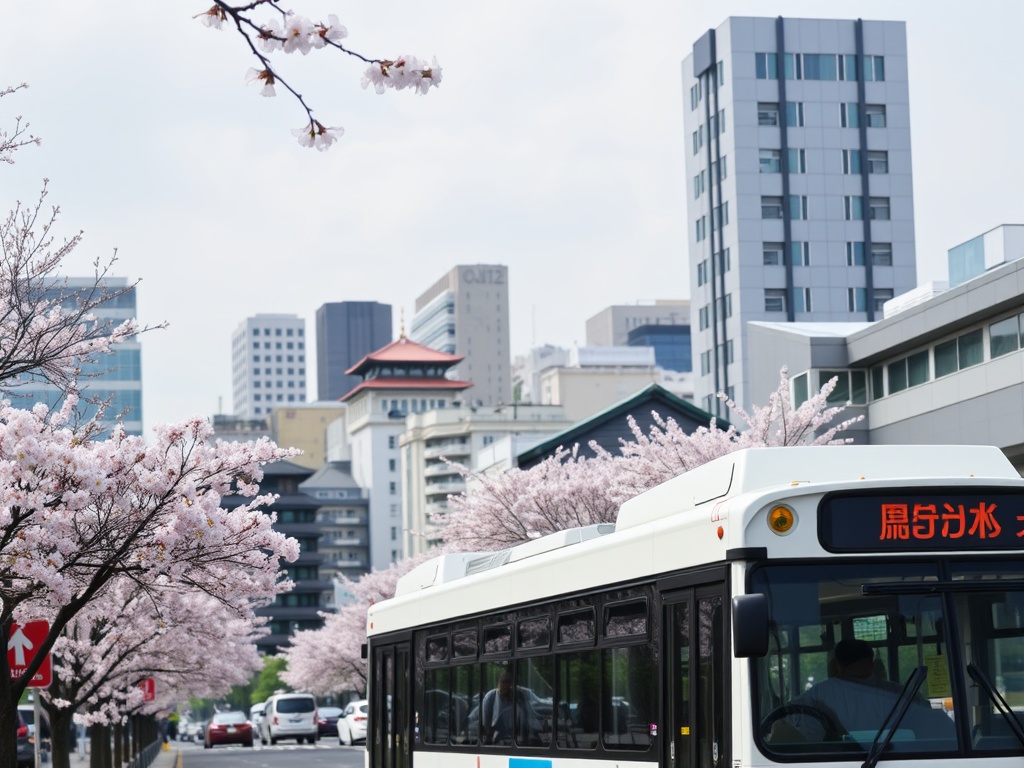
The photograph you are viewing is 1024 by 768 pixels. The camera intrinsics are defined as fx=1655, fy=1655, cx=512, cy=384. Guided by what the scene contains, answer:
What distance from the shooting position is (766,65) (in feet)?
297

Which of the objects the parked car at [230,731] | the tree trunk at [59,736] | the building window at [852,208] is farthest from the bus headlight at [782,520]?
the building window at [852,208]

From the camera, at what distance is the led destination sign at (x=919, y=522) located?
7.77 m

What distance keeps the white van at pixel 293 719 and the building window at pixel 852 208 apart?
4479 cm

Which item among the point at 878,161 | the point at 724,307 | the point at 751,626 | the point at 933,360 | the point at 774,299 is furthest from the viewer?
the point at 878,161

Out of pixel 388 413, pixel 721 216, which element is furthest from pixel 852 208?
pixel 388 413

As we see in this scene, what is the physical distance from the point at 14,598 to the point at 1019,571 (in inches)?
368

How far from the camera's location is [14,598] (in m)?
14.3

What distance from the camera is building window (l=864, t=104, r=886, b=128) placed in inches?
3605

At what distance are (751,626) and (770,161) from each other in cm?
8550

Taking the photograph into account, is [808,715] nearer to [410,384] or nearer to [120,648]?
[120,648]

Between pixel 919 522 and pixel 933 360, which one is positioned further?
pixel 933 360

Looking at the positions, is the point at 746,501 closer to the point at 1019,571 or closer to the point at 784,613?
the point at 784,613

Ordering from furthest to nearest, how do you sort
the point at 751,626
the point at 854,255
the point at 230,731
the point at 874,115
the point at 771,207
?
the point at 874,115, the point at 854,255, the point at 771,207, the point at 230,731, the point at 751,626

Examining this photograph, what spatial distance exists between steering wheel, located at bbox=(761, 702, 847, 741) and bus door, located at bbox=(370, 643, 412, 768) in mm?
7167
